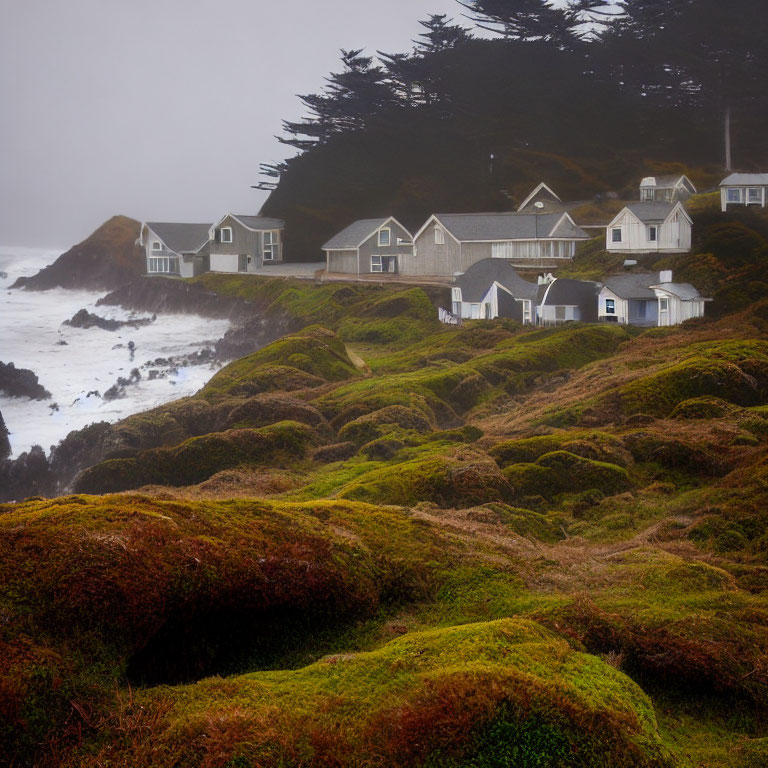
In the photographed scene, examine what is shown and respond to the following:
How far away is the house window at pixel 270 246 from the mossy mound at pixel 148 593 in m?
58.1

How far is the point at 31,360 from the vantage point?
40.0 metres

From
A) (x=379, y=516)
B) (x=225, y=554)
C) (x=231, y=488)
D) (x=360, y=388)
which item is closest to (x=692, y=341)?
(x=360, y=388)

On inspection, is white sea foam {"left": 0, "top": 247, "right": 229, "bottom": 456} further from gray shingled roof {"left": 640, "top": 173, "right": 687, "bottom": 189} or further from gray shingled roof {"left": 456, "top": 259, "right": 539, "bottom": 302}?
gray shingled roof {"left": 640, "top": 173, "right": 687, "bottom": 189}

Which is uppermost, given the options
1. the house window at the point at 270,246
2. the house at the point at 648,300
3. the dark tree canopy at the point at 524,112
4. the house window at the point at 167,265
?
the dark tree canopy at the point at 524,112

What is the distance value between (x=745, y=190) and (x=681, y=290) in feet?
51.3

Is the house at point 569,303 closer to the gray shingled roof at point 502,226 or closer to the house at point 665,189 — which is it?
the gray shingled roof at point 502,226

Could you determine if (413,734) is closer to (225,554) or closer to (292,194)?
(225,554)

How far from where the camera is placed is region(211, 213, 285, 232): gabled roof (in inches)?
2527

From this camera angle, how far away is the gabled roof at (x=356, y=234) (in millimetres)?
55906

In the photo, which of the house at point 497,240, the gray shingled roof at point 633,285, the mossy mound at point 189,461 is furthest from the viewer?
the house at point 497,240

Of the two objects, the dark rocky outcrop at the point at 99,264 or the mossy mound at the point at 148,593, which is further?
the dark rocky outcrop at the point at 99,264

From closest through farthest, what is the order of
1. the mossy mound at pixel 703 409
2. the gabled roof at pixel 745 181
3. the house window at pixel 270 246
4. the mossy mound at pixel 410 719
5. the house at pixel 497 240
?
the mossy mound at pixel 410 719
the mossy mound at pixel 703 409
the gabled roof at pixel 745 181
the house at pixel 497 240
the house window at pixel 270 246

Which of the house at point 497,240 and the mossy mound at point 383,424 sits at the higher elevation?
the house at point 497,240

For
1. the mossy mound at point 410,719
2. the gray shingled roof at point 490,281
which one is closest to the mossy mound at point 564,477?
the mossy mound at point 410,719
